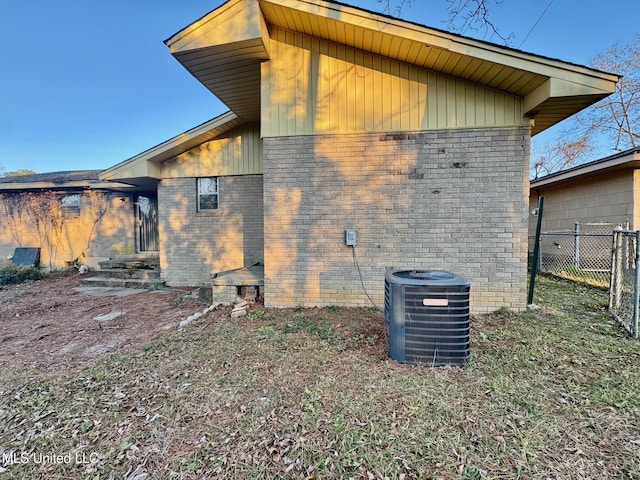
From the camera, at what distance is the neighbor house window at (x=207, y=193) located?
7930 millimetres

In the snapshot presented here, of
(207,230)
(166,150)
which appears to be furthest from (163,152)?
(207,230)

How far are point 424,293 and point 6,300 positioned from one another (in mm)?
9893

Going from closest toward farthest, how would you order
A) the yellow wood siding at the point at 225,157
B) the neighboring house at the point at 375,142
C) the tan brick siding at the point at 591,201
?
1. the neighboring house at the point at 375,142
2. the tan brick siding at the point at 591,201
3. the yellow wood siding at the point at 225,157

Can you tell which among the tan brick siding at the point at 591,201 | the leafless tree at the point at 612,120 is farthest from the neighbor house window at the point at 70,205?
the leafless tree at the point at 612,120

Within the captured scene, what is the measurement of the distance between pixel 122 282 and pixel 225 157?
16.6 ft

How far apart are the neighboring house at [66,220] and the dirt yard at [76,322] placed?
2379 mm

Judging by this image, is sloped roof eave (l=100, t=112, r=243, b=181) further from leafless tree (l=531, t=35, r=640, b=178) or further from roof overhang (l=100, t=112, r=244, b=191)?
leafless tree (l=531, t=35, r=640, b=178)

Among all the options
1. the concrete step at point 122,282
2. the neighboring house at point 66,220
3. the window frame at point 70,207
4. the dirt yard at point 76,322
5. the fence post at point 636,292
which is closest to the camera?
the fence post at point 636,292

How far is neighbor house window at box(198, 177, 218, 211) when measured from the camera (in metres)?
7.93

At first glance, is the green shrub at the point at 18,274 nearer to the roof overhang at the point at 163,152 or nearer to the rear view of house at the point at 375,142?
the roof overhang at the point at 163,152

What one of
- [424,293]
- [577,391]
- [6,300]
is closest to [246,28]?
[424,293]

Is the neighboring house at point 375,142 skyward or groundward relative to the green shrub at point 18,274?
skyward

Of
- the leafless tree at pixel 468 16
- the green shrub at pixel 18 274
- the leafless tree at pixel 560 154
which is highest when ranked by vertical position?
the leafless tree at pixel 560 154

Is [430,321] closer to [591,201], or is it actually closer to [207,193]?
[207,193]
